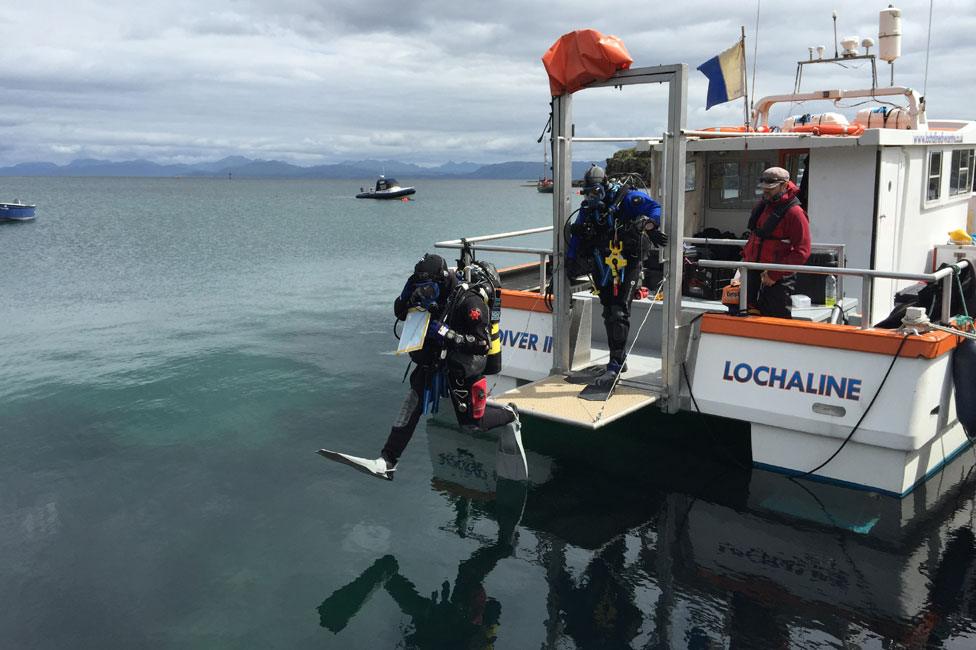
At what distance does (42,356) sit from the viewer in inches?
553

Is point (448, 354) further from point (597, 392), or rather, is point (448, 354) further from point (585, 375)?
point (585, 375)

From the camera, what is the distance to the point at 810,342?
711 cm

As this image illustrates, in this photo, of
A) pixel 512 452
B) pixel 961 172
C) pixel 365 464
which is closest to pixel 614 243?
pixel 512 452

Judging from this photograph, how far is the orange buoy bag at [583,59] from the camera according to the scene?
7254 mm

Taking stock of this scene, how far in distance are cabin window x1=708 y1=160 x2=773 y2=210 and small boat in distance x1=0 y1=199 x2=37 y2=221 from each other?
168 feet

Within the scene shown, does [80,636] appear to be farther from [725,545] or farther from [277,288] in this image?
[277,288]

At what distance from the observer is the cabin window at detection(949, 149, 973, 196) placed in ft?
37.3

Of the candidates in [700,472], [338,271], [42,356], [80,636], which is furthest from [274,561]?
[338,271]

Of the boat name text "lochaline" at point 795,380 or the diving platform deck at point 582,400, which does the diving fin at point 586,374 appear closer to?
the diving platform deck at point 582,400

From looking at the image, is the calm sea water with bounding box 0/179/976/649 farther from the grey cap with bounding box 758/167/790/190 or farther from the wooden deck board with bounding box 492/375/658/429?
the grey cap with bounding box 758/167/790/190

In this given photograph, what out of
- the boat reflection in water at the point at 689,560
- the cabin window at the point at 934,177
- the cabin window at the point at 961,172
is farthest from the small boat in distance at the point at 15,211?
the cabin window at the point at 934,177

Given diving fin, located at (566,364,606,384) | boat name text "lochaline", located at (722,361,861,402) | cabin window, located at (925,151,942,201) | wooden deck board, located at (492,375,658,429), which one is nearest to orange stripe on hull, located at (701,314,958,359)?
boat name text "lochaline", located at (722,361,861,402)

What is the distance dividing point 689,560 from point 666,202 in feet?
12.1

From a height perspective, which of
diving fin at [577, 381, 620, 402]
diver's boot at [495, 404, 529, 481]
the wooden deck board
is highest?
diving fin at [577, 381, 620, 402]
